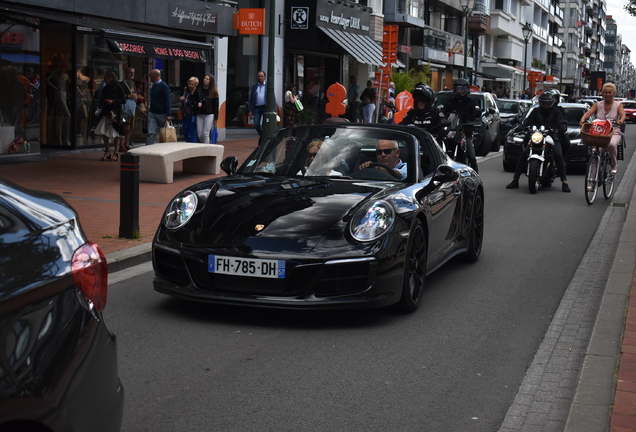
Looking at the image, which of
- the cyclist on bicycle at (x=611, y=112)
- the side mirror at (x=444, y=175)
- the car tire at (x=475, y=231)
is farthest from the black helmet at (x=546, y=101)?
the side mirror at (x=444, y=175)

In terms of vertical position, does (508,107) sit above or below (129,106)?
above

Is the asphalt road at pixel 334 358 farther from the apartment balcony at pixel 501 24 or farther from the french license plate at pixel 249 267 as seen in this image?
the apartment balcony at pixel 501 24

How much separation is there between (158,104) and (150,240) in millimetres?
9181

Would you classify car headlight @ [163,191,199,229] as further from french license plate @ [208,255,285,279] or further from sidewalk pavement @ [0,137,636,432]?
sidewalk pavement @ [0,137,636,432]

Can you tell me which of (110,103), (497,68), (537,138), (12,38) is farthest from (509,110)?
(497,68)

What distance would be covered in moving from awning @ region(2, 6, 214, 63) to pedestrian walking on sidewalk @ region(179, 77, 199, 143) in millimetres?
860

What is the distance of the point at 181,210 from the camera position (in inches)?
245

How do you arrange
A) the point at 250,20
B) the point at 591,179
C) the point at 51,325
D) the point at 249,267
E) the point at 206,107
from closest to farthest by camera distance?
the point at 51,325 → the point at 249,267 → the point at 591,179 → the point at 206,107 → the point at 250,20

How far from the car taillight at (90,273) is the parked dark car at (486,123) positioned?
21235 mm

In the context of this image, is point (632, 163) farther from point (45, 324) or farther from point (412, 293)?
point (45, 324)

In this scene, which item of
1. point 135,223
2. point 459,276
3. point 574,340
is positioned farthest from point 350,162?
point 135,223

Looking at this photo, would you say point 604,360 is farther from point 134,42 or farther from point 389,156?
point 134,42

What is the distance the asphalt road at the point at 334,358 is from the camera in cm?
429

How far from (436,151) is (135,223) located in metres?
3.13
